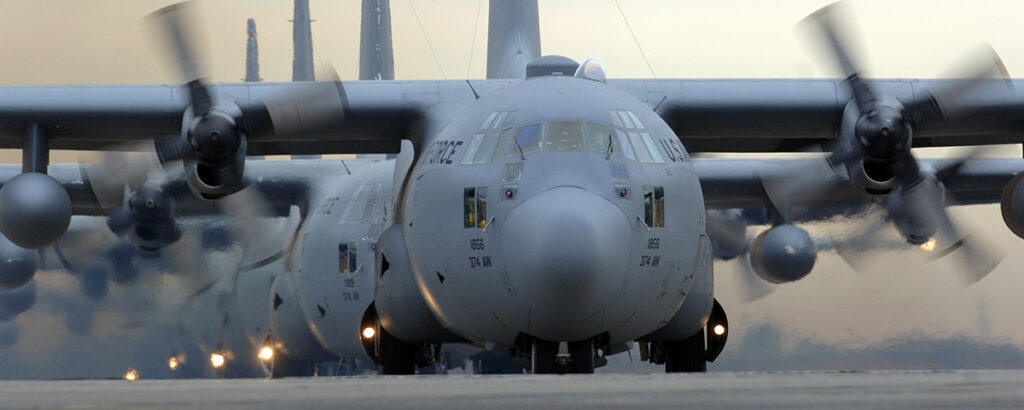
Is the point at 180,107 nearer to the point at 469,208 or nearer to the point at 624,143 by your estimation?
the point at 469,208

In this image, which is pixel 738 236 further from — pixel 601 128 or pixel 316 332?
pixel 601 128

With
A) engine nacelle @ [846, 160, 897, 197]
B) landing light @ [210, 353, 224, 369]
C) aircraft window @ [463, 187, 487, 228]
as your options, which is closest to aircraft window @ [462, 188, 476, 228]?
aircraft window @ [463, 187, 487, 228]

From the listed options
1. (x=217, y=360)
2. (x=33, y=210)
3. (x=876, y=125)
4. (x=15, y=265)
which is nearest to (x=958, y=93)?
(x=876, y=125)

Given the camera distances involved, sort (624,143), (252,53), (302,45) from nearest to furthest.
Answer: (624,143), (302,45), (252,53)

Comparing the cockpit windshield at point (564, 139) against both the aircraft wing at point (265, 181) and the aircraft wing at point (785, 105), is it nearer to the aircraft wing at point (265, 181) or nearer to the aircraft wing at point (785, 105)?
the aircraft wing at point (785, 105)

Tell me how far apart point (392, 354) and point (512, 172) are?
11.3 ft

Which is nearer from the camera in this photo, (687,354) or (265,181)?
(687,354)

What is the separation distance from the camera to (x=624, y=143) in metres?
10.3

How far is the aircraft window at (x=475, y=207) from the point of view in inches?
396

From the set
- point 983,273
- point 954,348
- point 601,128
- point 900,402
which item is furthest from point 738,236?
point 900,402

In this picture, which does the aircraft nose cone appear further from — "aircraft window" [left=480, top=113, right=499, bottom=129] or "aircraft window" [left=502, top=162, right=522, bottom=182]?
"aircraft window" [left=480, top=113, right=499, bottom=129]

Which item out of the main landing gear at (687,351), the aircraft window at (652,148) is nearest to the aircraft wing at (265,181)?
the main landing gear at (687,351)

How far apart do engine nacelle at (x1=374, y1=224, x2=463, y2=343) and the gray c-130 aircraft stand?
0.02 meters

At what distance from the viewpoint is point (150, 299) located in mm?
22031
